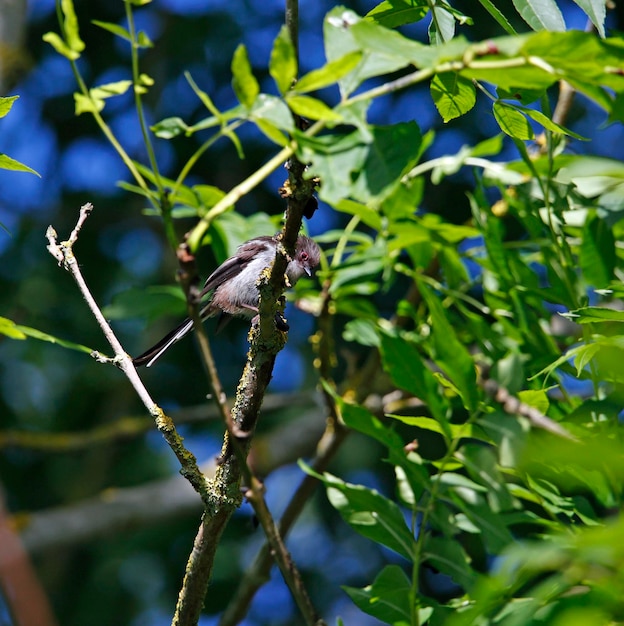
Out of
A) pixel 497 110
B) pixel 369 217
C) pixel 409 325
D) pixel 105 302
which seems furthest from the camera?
pixel 105 302

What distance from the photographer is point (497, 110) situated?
5.24ft

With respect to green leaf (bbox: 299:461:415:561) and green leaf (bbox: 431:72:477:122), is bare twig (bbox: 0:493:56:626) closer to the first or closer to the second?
green leaf (bbox: 299:461:415:561)

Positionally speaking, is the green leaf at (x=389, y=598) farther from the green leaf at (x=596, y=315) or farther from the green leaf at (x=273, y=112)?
the green leaf at (x=273, y=112)

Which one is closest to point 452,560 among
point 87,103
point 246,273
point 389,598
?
point 389,598

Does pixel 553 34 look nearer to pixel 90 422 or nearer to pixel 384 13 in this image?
pixel 384 13

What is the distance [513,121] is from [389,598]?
3.08 feet

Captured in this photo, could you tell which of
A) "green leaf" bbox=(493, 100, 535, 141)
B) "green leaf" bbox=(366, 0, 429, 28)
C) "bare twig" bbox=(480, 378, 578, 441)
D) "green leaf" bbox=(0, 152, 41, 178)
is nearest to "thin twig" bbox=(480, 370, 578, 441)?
"bare twig" bbox=(480, 378, 578, 441)

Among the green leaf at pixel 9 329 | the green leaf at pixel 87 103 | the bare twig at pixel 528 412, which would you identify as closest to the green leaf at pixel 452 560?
the bare twig at pixel 528 412

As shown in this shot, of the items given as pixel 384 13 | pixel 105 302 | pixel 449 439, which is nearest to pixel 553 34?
pixel 384 13

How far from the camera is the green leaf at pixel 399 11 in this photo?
1526 millimetres

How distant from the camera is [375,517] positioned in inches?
65.0

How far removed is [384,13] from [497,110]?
0.28m

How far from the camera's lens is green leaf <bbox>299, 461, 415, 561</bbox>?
1634mm

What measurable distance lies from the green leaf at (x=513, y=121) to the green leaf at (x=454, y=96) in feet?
0.17
